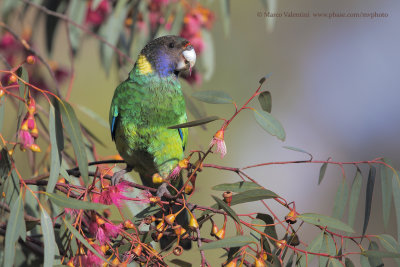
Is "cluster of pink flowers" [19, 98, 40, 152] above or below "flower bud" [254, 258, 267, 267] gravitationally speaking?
above

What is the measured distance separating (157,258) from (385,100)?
7.61m

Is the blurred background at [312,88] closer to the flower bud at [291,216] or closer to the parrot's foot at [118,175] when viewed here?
the parrot's foot at [118,175]

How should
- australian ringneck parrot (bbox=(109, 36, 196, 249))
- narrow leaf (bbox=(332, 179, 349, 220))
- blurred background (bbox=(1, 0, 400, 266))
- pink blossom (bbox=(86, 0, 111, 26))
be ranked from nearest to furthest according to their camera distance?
narrow leaf (bbox=(332, 179, 349, 220)), australian ringneck parrot (bbox=(109, 36, 196, 249)), pink blossom (bbox=(86, 0, 111, 26)), blurred background (bbox=(1, 0, 400, 266))

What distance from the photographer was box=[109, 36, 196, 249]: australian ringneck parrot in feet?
7.03

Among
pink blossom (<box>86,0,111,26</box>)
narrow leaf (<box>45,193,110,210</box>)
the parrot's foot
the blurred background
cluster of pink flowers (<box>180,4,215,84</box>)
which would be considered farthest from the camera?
the blurred background

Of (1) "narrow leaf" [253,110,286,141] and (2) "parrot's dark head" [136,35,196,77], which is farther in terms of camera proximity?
(2) "parrot's dark head" [136,35,196,77]

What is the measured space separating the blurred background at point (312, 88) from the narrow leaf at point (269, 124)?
16.1 feet

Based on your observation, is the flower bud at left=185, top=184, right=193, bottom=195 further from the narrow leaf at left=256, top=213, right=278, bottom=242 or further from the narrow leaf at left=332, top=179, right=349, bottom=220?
the narrow leaf at left=332, top=179, right=349, bottom=220

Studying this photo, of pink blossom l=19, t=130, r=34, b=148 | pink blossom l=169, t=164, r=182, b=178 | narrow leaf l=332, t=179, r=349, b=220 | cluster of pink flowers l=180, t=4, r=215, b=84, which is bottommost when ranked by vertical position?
narrow leaf l=332, t=179, r=349, b=220

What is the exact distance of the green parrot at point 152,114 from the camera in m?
2.14

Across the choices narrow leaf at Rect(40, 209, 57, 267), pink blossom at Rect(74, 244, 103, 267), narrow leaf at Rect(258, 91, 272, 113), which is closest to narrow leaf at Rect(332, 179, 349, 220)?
narrow leaf at Rect(258, 91, 272, 113)

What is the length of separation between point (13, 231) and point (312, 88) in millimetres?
7910

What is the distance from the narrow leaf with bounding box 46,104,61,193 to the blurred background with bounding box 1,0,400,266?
4.81 meters

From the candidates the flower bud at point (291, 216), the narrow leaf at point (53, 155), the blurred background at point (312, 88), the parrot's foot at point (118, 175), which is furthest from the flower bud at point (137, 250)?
the blurred background at point (312, 88)
